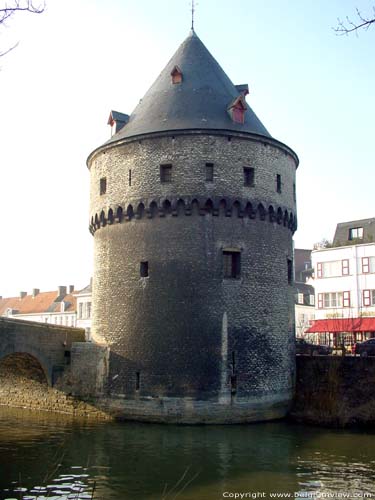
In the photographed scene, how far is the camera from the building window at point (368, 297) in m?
32.9

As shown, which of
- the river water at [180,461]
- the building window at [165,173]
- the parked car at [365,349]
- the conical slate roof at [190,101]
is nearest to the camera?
the river water at [180,461]

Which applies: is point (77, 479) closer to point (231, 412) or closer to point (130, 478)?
point (130, 478)

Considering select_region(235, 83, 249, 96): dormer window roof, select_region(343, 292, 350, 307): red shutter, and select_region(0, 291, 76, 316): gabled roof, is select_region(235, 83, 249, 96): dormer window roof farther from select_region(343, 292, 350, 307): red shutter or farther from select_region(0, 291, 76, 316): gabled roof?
select_region(0, 291, 76, 316): gabled roof

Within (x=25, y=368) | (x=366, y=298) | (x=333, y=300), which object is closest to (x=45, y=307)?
(x=333, y=300)

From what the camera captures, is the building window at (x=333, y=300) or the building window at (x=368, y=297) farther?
the building window at (x=333, y=300)

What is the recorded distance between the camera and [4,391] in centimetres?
2298

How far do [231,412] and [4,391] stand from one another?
9879mm

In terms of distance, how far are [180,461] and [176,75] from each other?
45.2 ft

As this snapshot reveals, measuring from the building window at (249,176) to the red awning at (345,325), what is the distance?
529 inches

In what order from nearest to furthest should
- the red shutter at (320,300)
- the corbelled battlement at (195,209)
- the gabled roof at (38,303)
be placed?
the corbelled battlement at (195,209), the red shutter at (320,300), the gabled roof at (38,303)

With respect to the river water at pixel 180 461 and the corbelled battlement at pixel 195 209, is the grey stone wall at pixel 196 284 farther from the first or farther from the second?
the river water at pixel 180 461

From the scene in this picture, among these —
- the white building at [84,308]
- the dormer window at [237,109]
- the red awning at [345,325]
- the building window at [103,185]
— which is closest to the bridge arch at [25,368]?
the building window at [103,185]

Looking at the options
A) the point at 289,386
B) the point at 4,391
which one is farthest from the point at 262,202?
the point at 4,391

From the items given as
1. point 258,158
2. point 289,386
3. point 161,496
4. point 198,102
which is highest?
point 198,102
